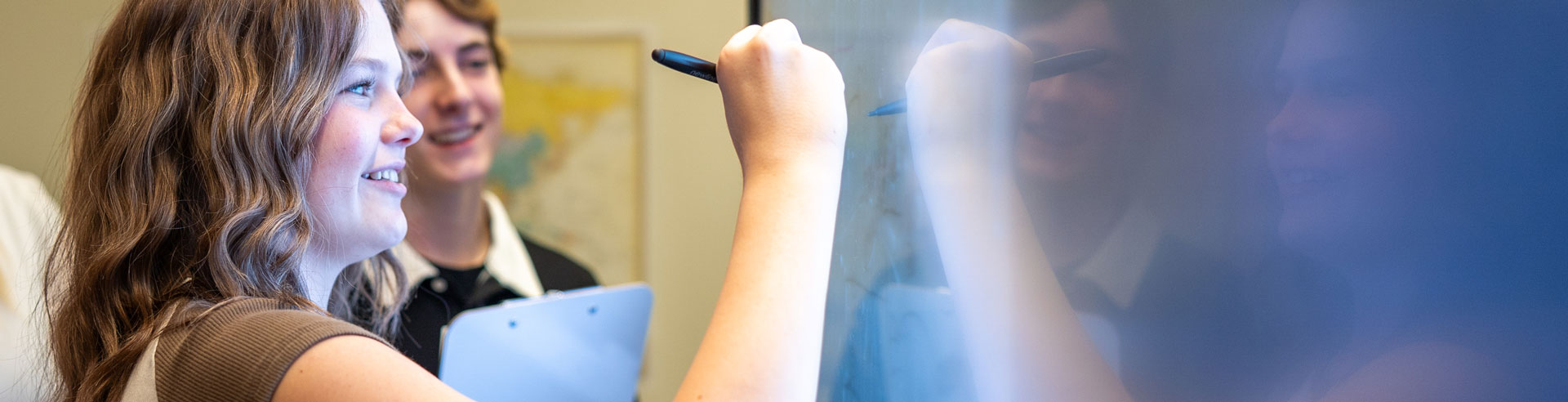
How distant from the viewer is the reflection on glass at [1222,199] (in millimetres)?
300

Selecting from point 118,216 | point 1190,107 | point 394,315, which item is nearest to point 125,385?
point 118,216

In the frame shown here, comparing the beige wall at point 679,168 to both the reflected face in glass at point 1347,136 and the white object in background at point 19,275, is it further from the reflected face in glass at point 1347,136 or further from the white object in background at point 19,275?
the reflected face in glass at point 1347,136

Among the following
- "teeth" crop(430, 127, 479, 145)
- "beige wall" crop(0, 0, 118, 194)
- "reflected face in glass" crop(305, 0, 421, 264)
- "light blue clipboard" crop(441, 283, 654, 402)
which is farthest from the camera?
"beige wall" crop(0, 0, 118, 194)

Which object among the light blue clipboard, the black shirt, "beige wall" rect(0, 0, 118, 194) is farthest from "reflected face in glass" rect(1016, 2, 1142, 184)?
"beige wall" rect(0, 0, 118, 194)

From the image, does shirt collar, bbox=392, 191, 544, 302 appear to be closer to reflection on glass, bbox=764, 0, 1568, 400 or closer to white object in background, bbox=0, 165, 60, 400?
white object in background, bbox=0, 165, 60, 400

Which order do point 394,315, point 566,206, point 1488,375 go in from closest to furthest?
point 1488,375 → point 394,315 → point 566,206

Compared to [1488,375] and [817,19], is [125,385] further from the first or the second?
[1488,375]

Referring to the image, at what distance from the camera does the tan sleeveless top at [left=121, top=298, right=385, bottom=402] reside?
40 centimetres

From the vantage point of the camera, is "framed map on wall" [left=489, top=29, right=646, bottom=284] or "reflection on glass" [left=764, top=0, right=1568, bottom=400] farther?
"framed map on wall" [left=489, top=29, right=646, bottom=284]

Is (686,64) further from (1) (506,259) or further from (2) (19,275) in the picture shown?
(2) (19,275)

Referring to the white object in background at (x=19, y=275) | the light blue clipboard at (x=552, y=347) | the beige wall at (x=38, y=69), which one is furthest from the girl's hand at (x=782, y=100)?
the beige wall at (x=38, y=69)

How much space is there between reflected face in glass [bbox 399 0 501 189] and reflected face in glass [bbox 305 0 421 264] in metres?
0.44

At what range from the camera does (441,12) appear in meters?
1.00

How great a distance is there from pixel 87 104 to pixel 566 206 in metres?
1.20
